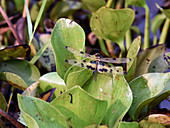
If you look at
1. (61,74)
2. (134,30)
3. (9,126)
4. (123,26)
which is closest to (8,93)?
(9,126)

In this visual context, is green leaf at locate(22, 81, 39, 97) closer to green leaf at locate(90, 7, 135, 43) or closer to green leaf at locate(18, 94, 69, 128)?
green leaf at locate(18, 94, 69, 128)

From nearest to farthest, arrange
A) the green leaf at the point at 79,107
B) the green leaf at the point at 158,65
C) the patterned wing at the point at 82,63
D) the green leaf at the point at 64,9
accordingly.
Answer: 1. the green leaf at the point at 79,107
2. the patterned wing at the point at 82,63
3. the green leaf at the point at 158,65
4. the green leaf at the point at 64,9

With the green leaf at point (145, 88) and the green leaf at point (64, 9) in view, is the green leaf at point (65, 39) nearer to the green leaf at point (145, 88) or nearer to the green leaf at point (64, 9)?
the green leaf at point (145, 88)

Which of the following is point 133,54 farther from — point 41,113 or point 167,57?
point 41,113

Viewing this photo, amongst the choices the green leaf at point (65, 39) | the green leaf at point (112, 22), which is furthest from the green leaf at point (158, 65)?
the green leaf at point (65, 39)

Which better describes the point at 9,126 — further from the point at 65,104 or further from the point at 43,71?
the point at 65,104

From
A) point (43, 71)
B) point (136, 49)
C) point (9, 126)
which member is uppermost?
point (136, 49)
